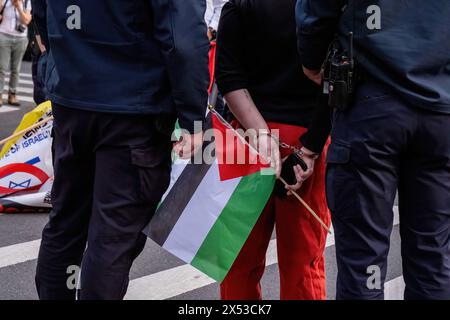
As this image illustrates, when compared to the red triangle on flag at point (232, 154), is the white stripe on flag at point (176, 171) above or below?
below

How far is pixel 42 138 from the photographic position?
555 centimetres

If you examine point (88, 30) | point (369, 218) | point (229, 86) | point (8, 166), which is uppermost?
point (88, 30)

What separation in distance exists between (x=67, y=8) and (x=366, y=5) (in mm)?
1061

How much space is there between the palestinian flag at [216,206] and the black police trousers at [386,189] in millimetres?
544

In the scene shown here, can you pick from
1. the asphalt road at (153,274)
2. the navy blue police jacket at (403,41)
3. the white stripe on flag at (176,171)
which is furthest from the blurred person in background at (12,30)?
the navy blue police jacket at (403,41)

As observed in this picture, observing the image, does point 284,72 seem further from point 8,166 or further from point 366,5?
point 8,166

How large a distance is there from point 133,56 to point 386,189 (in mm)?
1000

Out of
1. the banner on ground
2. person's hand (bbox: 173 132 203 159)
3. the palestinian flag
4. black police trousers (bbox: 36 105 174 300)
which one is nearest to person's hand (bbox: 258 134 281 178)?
the palestinian flag

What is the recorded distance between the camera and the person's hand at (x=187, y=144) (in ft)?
9.63

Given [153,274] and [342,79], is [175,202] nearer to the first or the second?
[342,79]

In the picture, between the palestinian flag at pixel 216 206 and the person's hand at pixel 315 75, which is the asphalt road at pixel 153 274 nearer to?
the palestinian flag at pixel 216 206

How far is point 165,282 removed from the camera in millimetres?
4371

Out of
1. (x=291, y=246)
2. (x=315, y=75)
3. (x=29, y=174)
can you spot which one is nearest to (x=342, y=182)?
(x=315, y=75)
